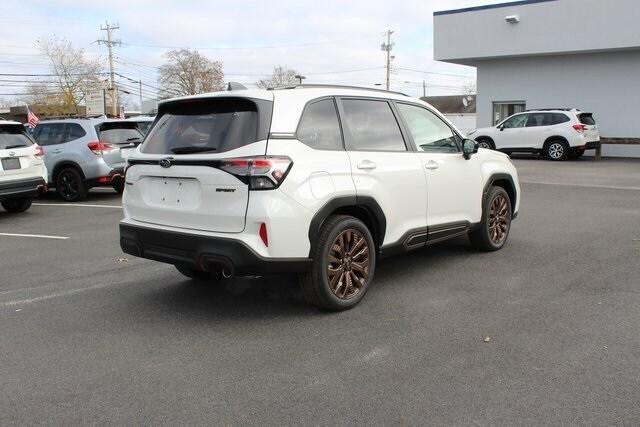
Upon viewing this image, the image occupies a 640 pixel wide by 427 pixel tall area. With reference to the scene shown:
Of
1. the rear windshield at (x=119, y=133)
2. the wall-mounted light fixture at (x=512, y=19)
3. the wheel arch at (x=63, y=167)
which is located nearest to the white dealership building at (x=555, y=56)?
the wall-mounted light fixture at (x=512, y=19)

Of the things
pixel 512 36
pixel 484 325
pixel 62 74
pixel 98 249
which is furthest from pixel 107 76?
pixel 484 325

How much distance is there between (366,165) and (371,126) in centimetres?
47

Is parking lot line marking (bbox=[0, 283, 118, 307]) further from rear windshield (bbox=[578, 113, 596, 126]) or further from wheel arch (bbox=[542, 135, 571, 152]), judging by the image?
rear windshield (bbox=[578, 113, 596, 126])

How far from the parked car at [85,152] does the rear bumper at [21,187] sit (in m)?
1.58

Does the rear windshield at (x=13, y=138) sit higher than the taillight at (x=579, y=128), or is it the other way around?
the taillight at (x=579, y=128)

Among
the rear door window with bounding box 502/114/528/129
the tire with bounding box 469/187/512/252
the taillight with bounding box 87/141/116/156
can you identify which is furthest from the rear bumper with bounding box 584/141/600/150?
the taillight with bounding box 87/141/116/156

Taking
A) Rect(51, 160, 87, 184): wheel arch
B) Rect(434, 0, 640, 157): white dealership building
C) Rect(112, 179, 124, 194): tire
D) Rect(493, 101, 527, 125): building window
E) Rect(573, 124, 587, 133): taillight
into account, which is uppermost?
Rect(434, 0, 640, 157): white dealership building

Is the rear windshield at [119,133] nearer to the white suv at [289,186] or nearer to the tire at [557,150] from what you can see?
the white suv at [289,186]

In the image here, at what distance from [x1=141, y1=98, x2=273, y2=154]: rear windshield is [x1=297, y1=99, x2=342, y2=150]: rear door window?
1.10 feet

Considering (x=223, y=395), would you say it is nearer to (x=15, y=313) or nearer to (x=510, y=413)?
(x=510, y=413)

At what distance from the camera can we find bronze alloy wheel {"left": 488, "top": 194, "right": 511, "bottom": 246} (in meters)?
6.82

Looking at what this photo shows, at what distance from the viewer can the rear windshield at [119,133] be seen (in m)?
12.2

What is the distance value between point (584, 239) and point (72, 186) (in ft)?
32.4

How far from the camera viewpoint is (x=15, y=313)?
5.01 m
